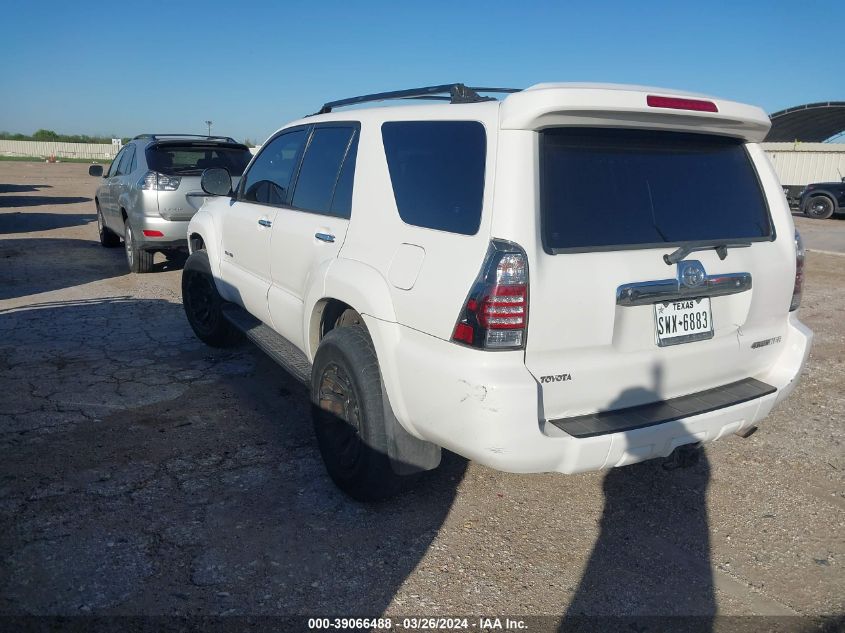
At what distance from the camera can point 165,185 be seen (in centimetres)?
864

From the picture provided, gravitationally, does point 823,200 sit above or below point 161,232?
below

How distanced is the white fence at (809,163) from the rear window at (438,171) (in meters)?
30.2

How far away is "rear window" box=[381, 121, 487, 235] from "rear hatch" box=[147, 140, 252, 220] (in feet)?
19.0

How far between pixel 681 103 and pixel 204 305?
435 centimetres

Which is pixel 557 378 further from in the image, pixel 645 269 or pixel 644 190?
pixel 644 190

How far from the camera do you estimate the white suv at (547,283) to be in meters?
2.67

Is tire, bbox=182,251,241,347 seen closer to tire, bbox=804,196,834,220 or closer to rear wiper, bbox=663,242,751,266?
rear wiper, bbox=663,242,751,266

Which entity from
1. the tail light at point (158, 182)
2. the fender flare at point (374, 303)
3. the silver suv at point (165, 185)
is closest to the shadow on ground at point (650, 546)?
the fender flare at point (374, 303)

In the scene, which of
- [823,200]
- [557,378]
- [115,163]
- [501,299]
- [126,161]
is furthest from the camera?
[823,200]

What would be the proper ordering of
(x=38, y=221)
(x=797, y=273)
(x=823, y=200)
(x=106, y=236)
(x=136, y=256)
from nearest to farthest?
(x=797, y=273) < (x=136, y=256) < (x=106, y=236) < (x=38, y=221) < (x=823, y=200)

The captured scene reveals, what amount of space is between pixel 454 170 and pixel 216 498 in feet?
6.78

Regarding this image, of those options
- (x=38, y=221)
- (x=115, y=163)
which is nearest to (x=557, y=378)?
(x=115, y=163)

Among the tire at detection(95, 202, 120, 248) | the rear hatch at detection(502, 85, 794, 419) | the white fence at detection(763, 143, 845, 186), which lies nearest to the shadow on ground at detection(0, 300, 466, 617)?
the rear hatch at detection(502, 85, 794, 419)

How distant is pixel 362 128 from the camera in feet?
12.0
